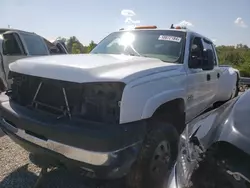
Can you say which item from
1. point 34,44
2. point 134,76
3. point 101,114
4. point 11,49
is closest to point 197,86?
point 134,76

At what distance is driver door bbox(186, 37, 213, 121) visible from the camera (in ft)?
12.6

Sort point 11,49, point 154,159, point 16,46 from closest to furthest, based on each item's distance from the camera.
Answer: point 154,159 → point 11,49 → point 16,46

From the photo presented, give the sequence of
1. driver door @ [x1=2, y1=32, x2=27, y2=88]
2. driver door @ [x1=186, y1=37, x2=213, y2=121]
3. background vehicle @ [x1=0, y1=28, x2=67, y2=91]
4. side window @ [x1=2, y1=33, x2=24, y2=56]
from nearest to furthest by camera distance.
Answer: driver door @ [x1=186, y1=37, x2=213, y2=121], background vehicle @ [x1=0, y1=28, x2=67, y2=91], driver door @ [x1=2, y1=32, x2=27, y2=88], side window @ [x1=2, y1=33, x2=24, y2=56]

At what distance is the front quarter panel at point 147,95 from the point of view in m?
2.49

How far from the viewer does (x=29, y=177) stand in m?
3.46

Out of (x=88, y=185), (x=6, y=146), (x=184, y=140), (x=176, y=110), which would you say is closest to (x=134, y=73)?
(x=184, y=140)

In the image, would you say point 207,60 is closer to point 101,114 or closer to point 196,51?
point 196,51

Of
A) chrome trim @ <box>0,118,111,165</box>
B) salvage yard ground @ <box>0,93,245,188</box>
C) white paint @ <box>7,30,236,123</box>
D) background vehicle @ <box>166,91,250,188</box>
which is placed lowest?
salvage yard ground @ <box>0,93,245,188</box>

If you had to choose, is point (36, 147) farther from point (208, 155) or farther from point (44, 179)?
point (208, 155)

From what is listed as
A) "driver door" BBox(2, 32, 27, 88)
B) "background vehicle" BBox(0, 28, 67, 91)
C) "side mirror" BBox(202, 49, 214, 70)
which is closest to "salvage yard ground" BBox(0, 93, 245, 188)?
"side mirror" BBox(202, 49, 214, 70)

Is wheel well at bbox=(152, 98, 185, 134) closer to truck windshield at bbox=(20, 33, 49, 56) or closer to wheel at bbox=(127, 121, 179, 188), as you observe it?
wheel at bbox=(127, 121, 179, 188)

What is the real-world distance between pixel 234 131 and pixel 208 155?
28 centimetres

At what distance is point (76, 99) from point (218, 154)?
1.41 m

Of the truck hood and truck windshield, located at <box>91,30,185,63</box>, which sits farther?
truck windshield, located at <box>91,30,185,63</box>
